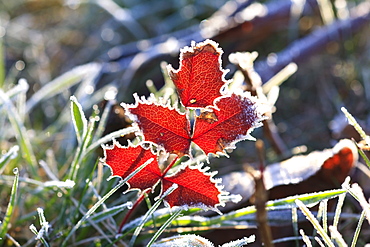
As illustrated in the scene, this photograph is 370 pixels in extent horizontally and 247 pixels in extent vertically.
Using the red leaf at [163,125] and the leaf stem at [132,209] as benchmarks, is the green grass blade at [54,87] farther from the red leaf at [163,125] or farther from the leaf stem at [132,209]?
the red leaf at [163,125]

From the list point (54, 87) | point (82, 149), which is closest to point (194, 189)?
point (82, 149)

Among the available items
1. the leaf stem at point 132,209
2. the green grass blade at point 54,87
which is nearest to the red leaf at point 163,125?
the leaf stem at point 132,209

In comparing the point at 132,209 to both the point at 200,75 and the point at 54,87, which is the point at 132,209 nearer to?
the point at 200,75

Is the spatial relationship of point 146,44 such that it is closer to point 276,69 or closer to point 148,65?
Result: point 148,65

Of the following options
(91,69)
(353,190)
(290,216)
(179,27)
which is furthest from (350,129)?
(179,27)

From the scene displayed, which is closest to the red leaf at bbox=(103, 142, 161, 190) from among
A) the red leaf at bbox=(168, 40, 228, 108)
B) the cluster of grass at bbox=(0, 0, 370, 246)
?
the cluster of grass at bbox=(0, 0, 370, 246)

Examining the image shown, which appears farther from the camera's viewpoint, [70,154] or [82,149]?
[70,154]

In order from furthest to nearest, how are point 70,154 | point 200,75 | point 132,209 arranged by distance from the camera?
point 70,154 < point 132,209 < point 200,75
